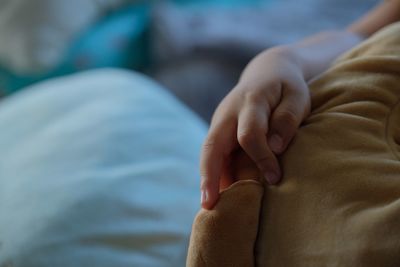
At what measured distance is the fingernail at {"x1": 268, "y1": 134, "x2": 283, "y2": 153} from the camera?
1.51 ft

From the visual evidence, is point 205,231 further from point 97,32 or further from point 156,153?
point 97,32

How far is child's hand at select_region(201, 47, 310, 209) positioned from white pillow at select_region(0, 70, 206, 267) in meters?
0.22

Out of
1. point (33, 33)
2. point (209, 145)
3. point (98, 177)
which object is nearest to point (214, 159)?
point (209, 145)

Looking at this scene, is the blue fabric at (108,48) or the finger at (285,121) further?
the blue fabric at (108,48)

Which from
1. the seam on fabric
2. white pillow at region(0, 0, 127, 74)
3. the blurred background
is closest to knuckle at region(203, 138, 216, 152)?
the seam on fabric

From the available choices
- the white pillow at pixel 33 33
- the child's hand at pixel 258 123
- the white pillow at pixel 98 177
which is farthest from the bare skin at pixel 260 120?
the white pillow at pixel 33 33

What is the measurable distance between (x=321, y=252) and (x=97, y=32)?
1.09 metres

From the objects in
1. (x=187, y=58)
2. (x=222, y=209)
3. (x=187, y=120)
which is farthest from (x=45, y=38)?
(x=222, y=209)

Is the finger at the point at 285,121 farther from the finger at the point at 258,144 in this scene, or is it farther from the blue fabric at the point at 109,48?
the blue fabric at the point at 109,48

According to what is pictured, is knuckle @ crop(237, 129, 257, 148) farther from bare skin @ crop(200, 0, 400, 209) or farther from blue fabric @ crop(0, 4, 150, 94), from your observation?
blue fabric @ crop(0, 4, 150, 94)

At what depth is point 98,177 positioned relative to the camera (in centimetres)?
70

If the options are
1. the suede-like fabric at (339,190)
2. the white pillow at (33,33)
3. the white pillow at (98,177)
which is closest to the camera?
the suede-like fabric at (339,190)

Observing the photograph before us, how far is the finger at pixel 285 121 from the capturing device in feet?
1.51

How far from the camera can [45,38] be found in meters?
1.26
